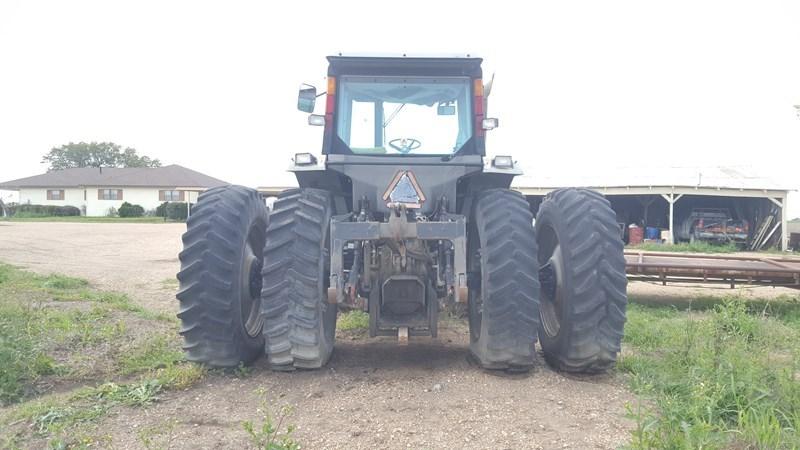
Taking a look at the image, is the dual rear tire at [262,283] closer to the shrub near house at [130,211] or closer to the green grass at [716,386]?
the green grass at [716,386]

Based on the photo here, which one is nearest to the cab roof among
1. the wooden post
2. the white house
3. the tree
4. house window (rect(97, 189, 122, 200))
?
the wooden post

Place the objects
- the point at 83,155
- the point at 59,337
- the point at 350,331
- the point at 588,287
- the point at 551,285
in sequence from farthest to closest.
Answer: the point at 83,155, the point at 350,331, the point at 59,337, the point at 551,285, the point at 588,287

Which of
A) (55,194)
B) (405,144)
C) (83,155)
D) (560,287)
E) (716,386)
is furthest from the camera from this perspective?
(83,155)

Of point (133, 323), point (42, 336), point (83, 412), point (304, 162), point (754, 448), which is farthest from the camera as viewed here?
point (133, 323)

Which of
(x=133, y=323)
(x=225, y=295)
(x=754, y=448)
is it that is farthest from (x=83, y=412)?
(x=754, y=448)

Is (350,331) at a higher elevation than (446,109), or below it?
below

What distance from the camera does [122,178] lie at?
56.6m

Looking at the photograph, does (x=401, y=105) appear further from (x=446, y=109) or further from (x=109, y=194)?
(x=109, y=194)

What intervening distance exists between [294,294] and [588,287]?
2.17 m

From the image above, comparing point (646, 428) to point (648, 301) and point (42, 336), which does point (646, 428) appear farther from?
point (648, 301)

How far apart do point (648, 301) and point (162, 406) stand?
804 cm

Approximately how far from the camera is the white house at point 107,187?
54219 mm

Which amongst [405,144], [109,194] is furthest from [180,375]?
[109,194]

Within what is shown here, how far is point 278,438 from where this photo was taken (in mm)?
3439
